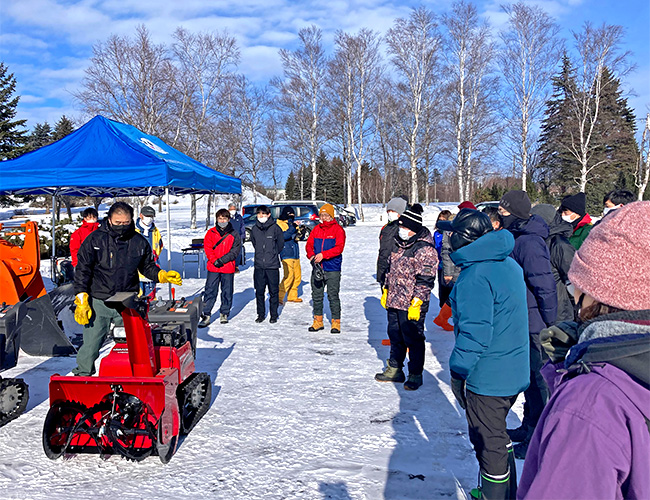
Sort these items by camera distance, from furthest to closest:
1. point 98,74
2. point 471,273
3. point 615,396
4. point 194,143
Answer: point 194,143, point 98,74, point 471,273, point 615,396

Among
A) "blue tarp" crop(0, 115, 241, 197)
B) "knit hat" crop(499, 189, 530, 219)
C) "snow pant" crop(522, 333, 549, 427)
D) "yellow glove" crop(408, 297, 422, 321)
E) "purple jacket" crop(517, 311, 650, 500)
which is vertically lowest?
"snow pant" crop(522, 333, 549, 427)

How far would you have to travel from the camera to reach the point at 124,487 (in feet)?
10.4

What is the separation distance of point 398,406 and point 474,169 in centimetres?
3284

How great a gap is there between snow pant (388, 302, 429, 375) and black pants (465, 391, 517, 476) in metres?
1.89

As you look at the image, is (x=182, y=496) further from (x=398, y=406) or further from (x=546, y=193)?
(x=546, y=193)

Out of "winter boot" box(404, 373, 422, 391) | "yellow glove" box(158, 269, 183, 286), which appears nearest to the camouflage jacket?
"winter boot" box(404, 373, 422, 391)

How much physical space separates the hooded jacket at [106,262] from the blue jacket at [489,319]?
3.00m

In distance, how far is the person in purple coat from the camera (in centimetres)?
98

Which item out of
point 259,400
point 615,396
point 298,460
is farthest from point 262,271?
point 615,396

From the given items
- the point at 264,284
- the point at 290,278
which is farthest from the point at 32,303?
the point at 290,278

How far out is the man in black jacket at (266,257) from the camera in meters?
7.66

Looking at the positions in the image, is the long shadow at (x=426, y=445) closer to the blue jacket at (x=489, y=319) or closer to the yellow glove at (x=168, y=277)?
the blue jacket at (x=489, y=319)

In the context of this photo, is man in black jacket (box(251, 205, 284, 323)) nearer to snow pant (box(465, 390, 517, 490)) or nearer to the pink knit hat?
snow pant (box(465, 390, 517, 490))

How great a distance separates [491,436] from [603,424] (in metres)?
1.93
